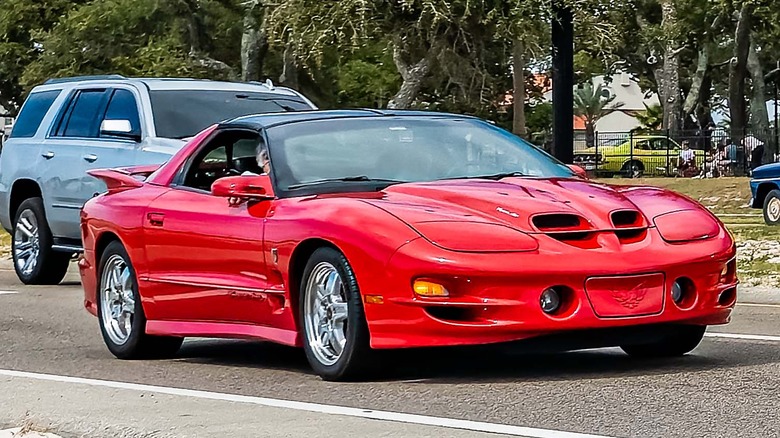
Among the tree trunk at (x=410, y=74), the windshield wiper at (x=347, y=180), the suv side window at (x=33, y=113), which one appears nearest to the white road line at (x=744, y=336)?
the windshield wiper at (x=347, y=180)

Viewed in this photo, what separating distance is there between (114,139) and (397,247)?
7.40m

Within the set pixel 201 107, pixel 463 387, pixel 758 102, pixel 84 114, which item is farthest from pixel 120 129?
pixel 758 102

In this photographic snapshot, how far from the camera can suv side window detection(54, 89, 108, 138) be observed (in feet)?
47.6

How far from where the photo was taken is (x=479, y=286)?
6.90m

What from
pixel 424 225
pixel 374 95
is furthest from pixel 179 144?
pixel 374 95

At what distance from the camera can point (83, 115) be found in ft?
48.2

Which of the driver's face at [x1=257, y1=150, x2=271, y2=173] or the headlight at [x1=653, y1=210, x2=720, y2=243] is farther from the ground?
the driver's face at [x1=257, y1=150, x2=271, y2=173]

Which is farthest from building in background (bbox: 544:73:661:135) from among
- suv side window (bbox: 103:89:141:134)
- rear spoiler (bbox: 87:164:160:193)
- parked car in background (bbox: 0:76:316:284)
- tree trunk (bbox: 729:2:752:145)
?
rear spoiler (bbox: 87:164:160:193)

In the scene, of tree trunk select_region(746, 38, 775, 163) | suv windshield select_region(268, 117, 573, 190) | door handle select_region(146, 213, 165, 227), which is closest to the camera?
suv windshield select_region(268, 117, 573, 190)

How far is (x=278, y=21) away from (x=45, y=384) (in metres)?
17.8

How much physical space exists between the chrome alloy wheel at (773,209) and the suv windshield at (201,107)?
9.75 metres

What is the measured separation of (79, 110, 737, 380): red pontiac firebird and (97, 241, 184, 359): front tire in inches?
0.6

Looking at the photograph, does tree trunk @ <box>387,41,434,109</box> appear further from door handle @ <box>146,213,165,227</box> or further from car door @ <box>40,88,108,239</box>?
door handle @ <box>146,213,165,227</box>

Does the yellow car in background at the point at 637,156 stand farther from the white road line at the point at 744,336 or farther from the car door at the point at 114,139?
the white road line at the point at 744,336
